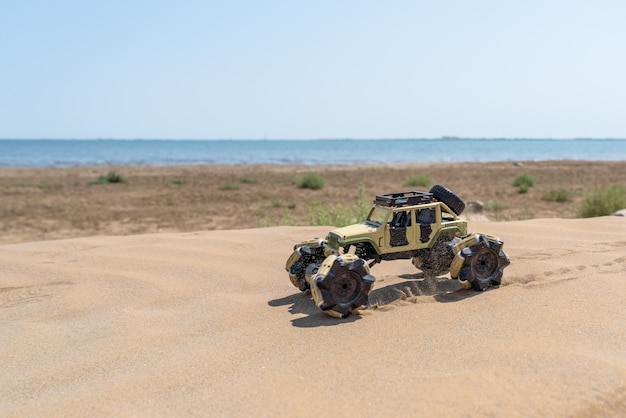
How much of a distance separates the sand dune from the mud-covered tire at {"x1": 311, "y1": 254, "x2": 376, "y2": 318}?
15 cm

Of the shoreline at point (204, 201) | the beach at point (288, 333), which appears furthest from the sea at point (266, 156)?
the beach at point (288, 333)

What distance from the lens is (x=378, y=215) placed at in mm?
5727

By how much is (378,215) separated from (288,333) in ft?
5.60

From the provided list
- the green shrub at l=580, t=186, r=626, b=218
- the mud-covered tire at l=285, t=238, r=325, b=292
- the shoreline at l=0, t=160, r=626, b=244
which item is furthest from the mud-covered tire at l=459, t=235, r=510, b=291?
the green shrub at l=580, t=186, r=626, b=218

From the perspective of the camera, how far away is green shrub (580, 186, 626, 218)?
470 inches

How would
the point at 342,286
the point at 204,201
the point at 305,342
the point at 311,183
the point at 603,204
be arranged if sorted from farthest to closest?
the point at 311,183 < the point at 204,201 < the point at 603,204 < the point at 342,286 < the point at 305,342

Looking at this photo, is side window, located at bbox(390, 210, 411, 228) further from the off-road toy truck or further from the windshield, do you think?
the windshield

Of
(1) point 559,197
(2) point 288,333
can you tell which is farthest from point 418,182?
(2) point 288,333

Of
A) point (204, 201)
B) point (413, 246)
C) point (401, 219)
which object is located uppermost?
point (401, 219)

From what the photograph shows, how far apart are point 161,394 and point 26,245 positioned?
21.0 ft

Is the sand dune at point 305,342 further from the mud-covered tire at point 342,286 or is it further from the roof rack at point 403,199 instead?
the roof rack at point 403,199

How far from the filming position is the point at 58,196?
67.1 feet

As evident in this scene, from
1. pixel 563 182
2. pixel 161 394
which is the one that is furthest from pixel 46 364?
pixel 563 182

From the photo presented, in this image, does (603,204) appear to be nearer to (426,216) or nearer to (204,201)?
(426,216)
